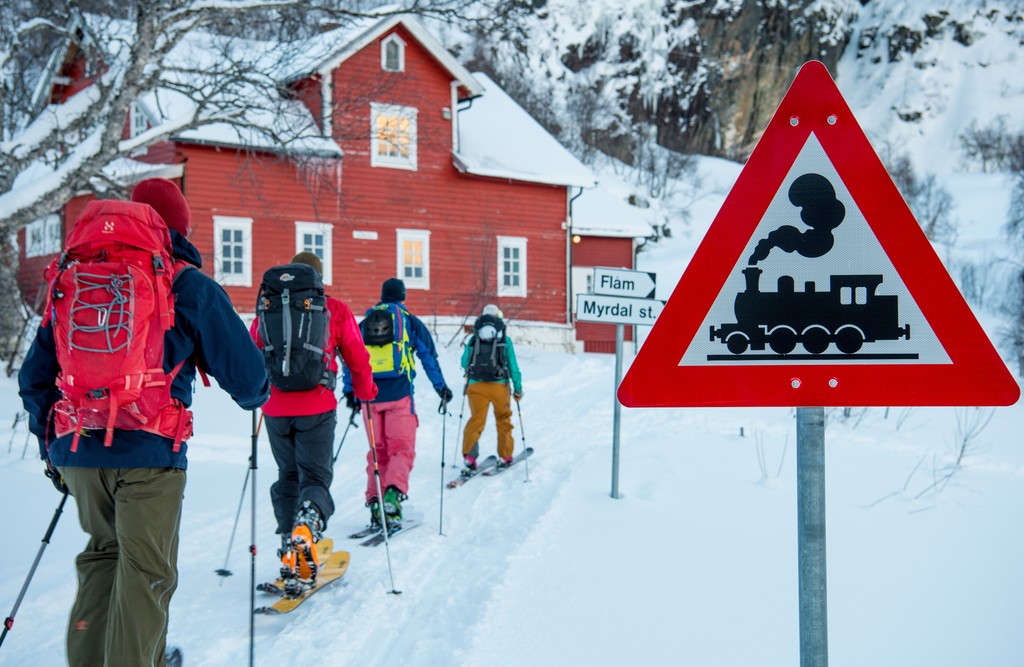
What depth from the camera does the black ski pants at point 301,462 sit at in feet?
15.9

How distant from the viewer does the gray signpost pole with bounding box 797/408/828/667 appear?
1788 millimetres

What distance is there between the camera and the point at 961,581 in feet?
14.5

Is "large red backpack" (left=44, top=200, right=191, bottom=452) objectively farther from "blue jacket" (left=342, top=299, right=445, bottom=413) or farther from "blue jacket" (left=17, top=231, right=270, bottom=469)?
"blue jacket" (left=342, top=299, right=445, bottom=413)

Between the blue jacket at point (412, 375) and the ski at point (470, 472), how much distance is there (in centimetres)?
135

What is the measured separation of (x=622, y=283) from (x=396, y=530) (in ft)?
8.93

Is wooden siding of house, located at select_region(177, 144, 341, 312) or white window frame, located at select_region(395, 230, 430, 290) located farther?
white window frame, located at select_region(395, 230, 430, 290)

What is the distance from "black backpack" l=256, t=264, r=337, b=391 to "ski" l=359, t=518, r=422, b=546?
1.55 metres

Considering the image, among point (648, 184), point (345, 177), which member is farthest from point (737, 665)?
point (648, 184)

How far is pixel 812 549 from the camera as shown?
1801 millimetres

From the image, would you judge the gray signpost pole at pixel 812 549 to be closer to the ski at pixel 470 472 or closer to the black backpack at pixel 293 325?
the black backpack at pixel 293 325

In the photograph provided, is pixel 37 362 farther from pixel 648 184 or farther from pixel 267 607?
pixel 648 184

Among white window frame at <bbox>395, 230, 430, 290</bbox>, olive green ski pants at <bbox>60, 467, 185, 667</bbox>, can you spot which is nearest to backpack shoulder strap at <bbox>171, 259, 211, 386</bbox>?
olive green ski pants at <bbox>60, 467, 185, 667</bbox>

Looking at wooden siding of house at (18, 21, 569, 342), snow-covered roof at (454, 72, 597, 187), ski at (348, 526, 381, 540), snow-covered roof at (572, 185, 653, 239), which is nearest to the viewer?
ski at (348, 526, 381, 540)

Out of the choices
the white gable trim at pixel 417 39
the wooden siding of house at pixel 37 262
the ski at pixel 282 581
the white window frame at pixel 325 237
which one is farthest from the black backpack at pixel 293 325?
the white gable trim at pixel 417 39
